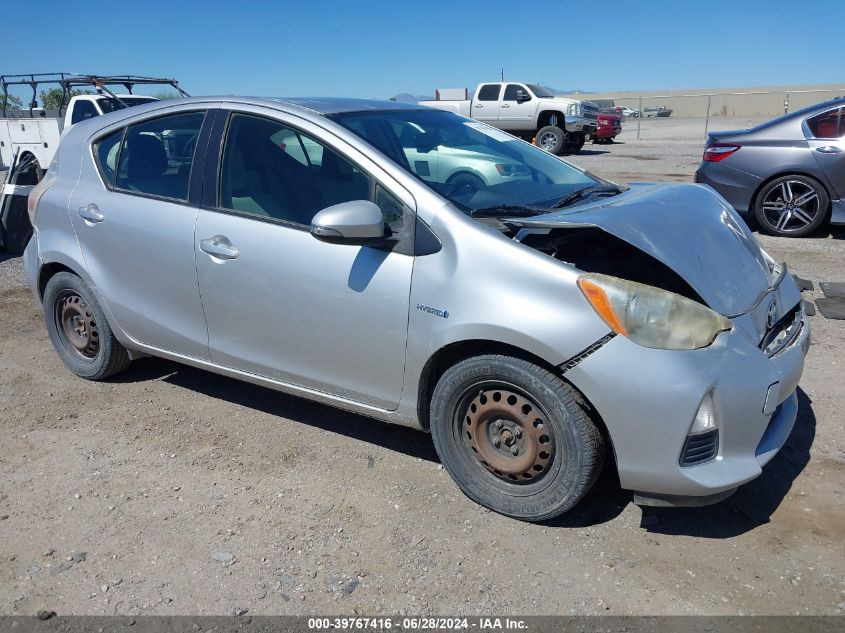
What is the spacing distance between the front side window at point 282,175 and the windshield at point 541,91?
64.3ft

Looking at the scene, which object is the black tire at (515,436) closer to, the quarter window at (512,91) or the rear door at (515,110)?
the rear door at (515,110)

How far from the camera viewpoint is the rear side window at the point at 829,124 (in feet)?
25.7

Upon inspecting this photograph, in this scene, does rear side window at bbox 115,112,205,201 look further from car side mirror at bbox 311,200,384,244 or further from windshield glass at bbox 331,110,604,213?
car side mirror at bbox 311,200,384,244

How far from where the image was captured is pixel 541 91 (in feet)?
72.4

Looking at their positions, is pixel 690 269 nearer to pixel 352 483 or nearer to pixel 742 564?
pixel 742 564

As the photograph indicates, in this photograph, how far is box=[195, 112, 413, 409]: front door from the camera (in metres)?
3.18

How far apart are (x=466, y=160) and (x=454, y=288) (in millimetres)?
1047

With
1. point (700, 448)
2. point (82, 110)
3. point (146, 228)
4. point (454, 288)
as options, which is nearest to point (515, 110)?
point (82, 110)

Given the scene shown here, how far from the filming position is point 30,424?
4191 mm

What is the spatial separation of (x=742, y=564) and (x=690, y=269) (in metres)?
1.16

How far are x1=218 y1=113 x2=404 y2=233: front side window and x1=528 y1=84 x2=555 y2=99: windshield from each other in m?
19.6

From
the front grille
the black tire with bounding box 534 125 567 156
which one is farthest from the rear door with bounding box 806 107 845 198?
the black tire with bounding box 534 125 567 156

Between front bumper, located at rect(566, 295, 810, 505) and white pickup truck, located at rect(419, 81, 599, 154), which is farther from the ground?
white pickup truck, located at rect(419, 81, 599, 154)

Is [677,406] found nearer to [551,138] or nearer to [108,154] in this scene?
[108,154]
